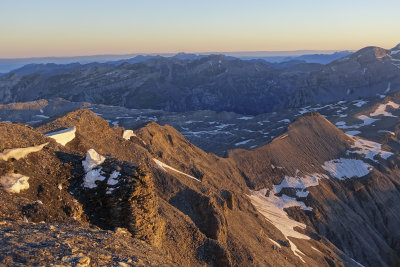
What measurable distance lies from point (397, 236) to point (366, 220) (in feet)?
20.8

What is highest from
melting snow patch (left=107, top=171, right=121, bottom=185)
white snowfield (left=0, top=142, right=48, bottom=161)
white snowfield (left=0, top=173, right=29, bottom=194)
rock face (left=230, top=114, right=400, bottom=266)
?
white snowfield (left=0, top=142, right=48, bottom=161)

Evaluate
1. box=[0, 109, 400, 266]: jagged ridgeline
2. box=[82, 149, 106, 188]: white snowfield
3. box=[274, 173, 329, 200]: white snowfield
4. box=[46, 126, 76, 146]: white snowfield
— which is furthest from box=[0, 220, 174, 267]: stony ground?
box=[274, 173, 329, 200]: white snowfield

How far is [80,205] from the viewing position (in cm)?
1752

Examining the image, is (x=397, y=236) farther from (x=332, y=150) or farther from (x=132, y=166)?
(x=132, y=166)

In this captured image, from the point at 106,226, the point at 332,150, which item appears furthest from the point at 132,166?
the point at 332,150

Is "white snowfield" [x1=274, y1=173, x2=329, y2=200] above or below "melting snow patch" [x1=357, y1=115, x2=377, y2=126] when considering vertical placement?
below

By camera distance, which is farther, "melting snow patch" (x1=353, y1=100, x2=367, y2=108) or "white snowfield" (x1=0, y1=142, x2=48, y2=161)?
"melting snow patch" (x1=353, y1=100, x2=367, y2=108)

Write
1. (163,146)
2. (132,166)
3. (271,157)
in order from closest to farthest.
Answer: (132,166) → (163,146) → (271,157)

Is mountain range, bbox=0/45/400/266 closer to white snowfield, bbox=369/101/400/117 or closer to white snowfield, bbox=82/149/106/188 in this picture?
white snowfield, bbox=82/149/106/188

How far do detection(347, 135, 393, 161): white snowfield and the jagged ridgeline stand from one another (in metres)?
0.49

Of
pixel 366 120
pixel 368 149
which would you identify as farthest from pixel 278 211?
pixel 366 120

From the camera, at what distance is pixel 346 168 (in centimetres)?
7725

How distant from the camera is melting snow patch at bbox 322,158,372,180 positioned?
7512cm

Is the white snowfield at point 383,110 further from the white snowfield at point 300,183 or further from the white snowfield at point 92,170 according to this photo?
the white snowfield at point 92,170
